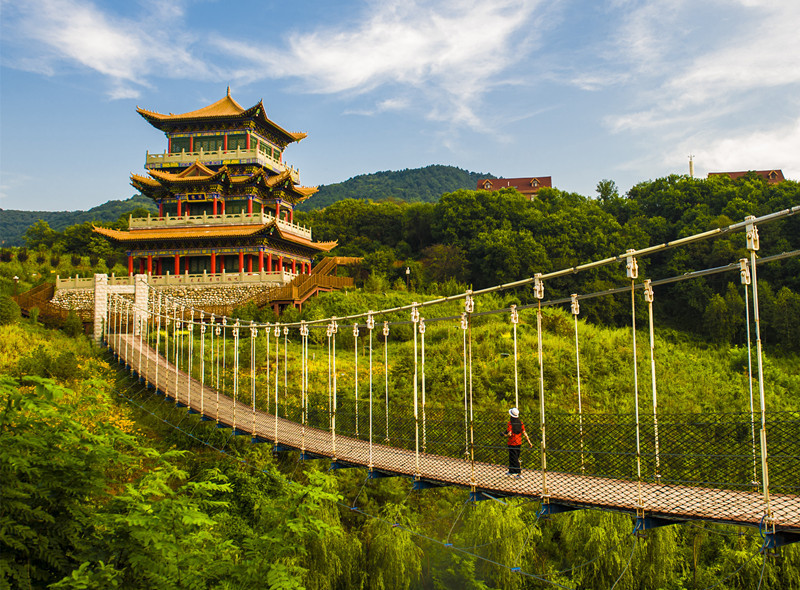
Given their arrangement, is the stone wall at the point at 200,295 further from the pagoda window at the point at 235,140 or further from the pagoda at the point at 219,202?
the pagoda window at the point at 235,140

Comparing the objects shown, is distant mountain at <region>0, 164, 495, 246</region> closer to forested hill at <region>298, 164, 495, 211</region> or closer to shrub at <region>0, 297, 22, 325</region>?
forested hill at <region>298, 164, 495, 211</region>

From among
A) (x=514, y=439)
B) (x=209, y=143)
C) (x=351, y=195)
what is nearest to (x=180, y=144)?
(x=209, y=143)

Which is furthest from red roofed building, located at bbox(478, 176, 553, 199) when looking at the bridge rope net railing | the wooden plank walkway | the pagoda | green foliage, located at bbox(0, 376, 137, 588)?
green foliage, located at bbox(0, 376, 137, 588)

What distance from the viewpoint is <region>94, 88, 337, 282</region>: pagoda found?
71.5 feet

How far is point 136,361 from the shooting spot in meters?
13.5

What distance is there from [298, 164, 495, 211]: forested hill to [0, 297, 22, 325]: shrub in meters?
43.6

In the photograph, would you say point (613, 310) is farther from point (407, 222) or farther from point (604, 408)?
point (407, 222)

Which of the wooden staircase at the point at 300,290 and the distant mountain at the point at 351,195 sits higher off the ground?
the distant mountain at the point at 351,195

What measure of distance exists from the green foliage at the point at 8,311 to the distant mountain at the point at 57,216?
39652 millimetres

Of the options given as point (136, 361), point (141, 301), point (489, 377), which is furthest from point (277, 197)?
point (489, 377)

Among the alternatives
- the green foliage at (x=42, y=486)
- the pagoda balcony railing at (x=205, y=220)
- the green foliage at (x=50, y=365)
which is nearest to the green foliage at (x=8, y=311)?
the green foliage at (x=50, y=365)

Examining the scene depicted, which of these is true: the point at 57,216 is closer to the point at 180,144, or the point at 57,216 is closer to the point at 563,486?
the point at 180,144

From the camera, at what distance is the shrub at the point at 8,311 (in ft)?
49.9

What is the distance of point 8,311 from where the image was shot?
1535cm
